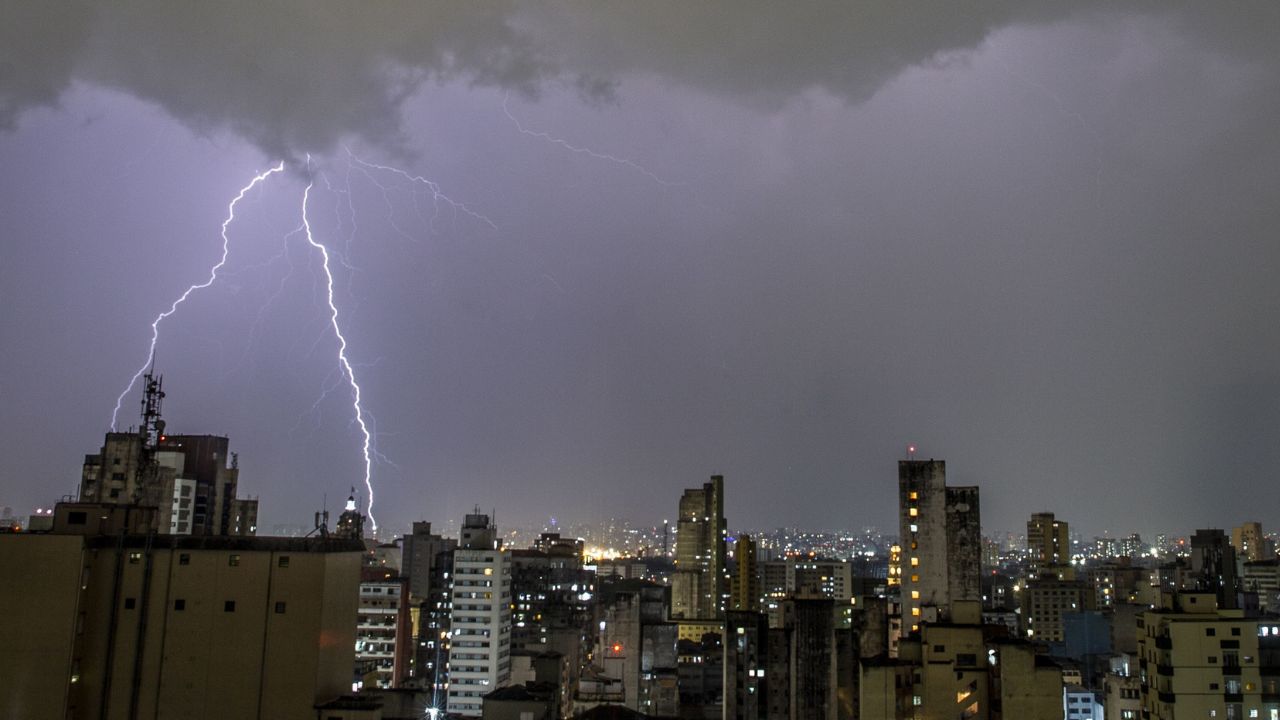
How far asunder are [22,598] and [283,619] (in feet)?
14.1

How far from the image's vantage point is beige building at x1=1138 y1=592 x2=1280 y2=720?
23016 mm

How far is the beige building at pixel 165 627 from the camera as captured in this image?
1634 centimetres

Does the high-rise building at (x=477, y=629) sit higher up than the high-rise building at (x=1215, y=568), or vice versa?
the high-rise building at (x=1215, y=568)

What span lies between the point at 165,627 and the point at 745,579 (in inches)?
2712

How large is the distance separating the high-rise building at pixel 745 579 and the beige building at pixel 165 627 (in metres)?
67.0

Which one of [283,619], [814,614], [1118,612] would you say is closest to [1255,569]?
[1118,612]

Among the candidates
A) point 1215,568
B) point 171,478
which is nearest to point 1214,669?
point 1215,568

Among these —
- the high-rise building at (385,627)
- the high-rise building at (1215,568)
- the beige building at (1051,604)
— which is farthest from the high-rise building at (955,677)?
the beige building at (1051,604)

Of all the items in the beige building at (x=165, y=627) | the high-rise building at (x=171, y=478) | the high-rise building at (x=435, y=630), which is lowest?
the high-rise building at (x=435, y=630)

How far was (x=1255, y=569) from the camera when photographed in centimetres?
7100

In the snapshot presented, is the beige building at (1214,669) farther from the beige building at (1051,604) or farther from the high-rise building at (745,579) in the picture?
the high-rise building at (745,579)

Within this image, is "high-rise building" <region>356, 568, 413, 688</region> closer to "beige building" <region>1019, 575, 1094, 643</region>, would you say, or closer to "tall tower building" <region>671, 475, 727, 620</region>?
"tall tower building" <region>671, 475, 727, 620</region>

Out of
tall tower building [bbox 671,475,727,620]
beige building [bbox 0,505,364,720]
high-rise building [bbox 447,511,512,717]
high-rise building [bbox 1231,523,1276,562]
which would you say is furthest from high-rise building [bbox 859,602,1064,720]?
high-rise building [bbox 1231,523,1276,562]

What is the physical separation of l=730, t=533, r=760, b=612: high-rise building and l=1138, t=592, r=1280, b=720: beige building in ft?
193
